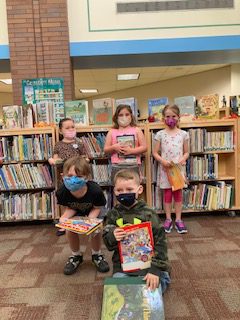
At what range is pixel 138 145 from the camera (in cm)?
334

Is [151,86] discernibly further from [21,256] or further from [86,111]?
[21,256]

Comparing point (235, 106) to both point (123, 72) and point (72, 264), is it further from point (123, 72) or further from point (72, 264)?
point (123, 72)

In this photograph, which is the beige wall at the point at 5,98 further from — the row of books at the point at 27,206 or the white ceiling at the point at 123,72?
the row of books at the point at 27,206

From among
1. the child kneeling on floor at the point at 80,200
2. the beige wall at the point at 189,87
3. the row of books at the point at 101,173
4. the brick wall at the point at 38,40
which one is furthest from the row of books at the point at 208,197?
the beige wall at the point at 189,87

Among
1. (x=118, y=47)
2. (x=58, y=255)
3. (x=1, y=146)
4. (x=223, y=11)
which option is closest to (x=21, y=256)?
(x=58, y=255)

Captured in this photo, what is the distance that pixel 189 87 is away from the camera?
32.7 ft

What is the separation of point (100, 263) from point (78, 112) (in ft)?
6.65

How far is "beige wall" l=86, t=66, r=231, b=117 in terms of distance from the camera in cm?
874

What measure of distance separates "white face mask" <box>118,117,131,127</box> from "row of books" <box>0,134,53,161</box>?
839 millimetres

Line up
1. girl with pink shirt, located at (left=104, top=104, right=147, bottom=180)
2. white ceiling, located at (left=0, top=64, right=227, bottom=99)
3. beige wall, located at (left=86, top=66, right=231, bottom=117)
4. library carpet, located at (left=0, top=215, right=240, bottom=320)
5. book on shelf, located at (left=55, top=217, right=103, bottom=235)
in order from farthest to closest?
1. white ceiling, located at (left=0, top=64, right=227, bottom=99)
2. beige wall, located at (left=86, top=66, right=231, bottom=117)
3. girl with pink shirt, located at (left=104, top=104, right=147, bottom=180)
4. book on shelf, located at (left=55, top=217, right=103, bottom=235)
5. library carpet, located at (left=0, top=215, right=240, bottom=320)

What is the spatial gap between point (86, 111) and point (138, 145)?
876 mm

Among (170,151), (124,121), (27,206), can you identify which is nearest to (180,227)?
(170,151)

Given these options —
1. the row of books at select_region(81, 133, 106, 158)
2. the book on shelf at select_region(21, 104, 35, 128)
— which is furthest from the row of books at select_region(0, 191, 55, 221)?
the book on shelf at select_region(21, 104, 35, 128)

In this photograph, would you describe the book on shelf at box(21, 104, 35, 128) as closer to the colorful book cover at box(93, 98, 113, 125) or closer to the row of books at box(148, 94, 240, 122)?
the colorful book cover at box(93, 98, 113, 125)
